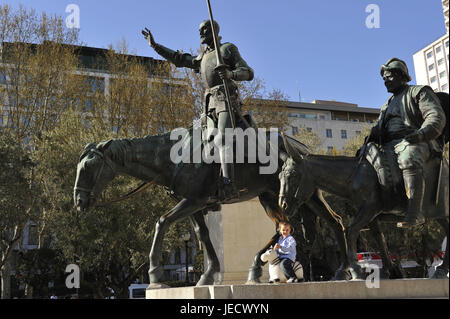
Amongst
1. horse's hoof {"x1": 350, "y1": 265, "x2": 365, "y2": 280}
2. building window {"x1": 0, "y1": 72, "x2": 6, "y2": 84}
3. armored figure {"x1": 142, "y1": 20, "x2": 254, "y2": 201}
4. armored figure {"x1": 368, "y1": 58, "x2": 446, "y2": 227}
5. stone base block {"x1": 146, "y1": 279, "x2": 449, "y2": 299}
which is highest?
building window {"x1": 0, "y1": 72, "x2": 6, "y2": 84}

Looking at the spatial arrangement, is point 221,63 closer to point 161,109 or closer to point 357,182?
point 357,182

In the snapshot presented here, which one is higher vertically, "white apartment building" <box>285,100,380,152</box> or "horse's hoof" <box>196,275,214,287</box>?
"white apartment building" <box>285,100,380,152</box>

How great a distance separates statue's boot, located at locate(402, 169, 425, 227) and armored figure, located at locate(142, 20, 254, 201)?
251cm

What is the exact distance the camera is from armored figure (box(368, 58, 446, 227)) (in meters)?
6.38

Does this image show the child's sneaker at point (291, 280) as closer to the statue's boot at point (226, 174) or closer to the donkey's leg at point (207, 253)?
the donkey's leg at point (207, 253)

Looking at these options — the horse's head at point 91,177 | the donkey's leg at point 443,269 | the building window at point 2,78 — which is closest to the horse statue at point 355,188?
the donkey's leg at point 443,269

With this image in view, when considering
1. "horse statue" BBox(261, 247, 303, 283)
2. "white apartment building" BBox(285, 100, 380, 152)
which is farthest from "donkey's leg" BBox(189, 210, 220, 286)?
"white apartment building" BBox(285, 100, 380, 152)

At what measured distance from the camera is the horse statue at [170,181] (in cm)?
713

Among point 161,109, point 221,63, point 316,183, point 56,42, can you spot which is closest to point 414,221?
point 316,183

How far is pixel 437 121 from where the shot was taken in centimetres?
652

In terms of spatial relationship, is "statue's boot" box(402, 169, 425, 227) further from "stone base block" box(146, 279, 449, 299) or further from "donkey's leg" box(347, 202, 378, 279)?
"stone base block" box(146, 279, 449, 299)
